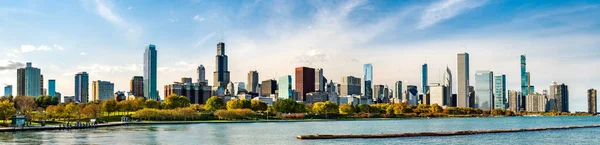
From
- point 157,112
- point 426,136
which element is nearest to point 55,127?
point 157,112

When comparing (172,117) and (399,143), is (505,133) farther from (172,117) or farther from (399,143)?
(172,117)

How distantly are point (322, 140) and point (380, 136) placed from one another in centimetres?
1308

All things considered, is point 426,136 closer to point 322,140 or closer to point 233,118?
point 322,140

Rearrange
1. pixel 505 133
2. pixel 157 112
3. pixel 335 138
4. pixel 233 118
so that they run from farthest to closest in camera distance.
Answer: pixel 233 118
pixel 157 112
pixel 505 133
pixel 335 138

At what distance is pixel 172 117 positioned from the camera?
599 ft

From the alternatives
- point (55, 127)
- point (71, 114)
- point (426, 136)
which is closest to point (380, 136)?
point (426, 136)

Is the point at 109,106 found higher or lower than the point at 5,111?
lower

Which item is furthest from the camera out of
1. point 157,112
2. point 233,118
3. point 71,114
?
point 233,118

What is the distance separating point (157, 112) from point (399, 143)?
11003cm

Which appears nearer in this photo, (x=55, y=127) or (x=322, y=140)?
(x=322, y=140)

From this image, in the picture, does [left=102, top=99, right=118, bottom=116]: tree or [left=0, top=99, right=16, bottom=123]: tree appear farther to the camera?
[left=102, top=99, right=118, bottom=116]: tree

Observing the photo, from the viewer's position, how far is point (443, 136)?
101188 millimetres

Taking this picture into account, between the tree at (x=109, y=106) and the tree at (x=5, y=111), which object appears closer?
the tree at (x=5, y=111)

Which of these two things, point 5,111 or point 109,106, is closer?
point 5,111
